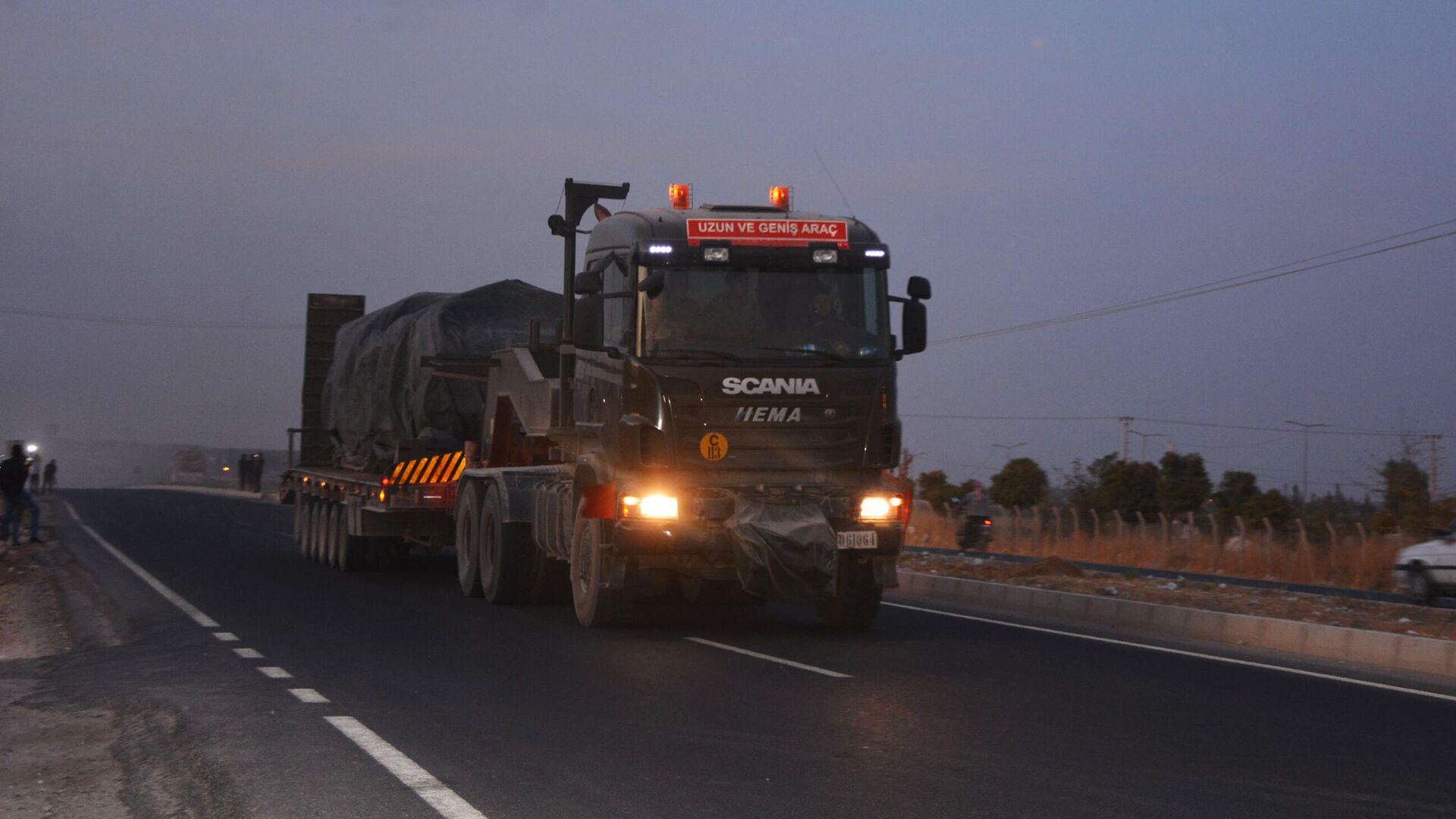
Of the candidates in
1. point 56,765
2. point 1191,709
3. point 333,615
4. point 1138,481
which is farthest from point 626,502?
point 1138,481

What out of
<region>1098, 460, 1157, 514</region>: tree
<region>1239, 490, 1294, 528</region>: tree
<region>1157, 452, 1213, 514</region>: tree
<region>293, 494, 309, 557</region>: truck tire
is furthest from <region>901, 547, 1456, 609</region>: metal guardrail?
<region>1157, 452, 1213, 514</region>: tree

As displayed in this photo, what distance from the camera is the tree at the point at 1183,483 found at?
61812mm

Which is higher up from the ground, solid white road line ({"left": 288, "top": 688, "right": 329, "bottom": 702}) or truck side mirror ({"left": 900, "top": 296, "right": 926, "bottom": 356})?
truck side mirror ({"left": 900, "top": 296, "right": 926, "bottom": 356})

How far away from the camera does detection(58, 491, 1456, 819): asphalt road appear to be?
22.4ft

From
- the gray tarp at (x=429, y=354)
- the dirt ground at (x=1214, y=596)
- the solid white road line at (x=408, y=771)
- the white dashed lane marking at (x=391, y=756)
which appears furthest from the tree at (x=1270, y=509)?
the solid white road line at (x=408, y=771)

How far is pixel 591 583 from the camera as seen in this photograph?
1384 centimetres

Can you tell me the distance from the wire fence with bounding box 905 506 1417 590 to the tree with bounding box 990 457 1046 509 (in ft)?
70.1

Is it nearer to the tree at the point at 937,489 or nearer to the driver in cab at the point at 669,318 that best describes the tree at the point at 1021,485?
the tree at the point at 937,489

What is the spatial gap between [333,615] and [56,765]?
7.69 metres

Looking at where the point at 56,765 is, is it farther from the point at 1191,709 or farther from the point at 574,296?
the point at 574,296

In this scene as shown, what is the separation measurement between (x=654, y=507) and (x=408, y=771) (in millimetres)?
5803

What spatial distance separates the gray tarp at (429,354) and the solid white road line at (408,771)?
10762mm

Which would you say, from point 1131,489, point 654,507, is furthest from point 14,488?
point 1131,489

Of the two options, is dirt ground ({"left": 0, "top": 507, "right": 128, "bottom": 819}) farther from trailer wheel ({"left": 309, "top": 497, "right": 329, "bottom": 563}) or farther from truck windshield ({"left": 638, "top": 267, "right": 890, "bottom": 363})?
trailer wheel ({"left": 309, "top": 497, "right": 329, "bottom": 563})
